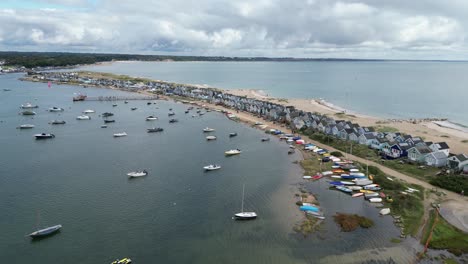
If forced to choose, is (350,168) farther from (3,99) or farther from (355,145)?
(3,99)

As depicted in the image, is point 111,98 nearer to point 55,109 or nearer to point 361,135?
point 55,109

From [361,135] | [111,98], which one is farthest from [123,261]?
[111,98]

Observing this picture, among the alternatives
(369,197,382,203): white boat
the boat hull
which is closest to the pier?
the boat hull

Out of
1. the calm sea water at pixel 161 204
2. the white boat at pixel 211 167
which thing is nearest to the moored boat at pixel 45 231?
the calm sea water at pixel 161 204

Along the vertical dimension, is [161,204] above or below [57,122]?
below

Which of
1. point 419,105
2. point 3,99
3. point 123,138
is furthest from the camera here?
point 419,105

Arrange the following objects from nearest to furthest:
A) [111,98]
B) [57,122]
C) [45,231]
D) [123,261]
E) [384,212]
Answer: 1. [123,261]
2. [45,231]
3. [384,212]
4. [57,122]
5. [111,98]

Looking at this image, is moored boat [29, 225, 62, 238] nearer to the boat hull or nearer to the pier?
the boat hull

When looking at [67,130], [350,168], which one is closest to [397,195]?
[350,168]

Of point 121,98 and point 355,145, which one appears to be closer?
point 355,145
